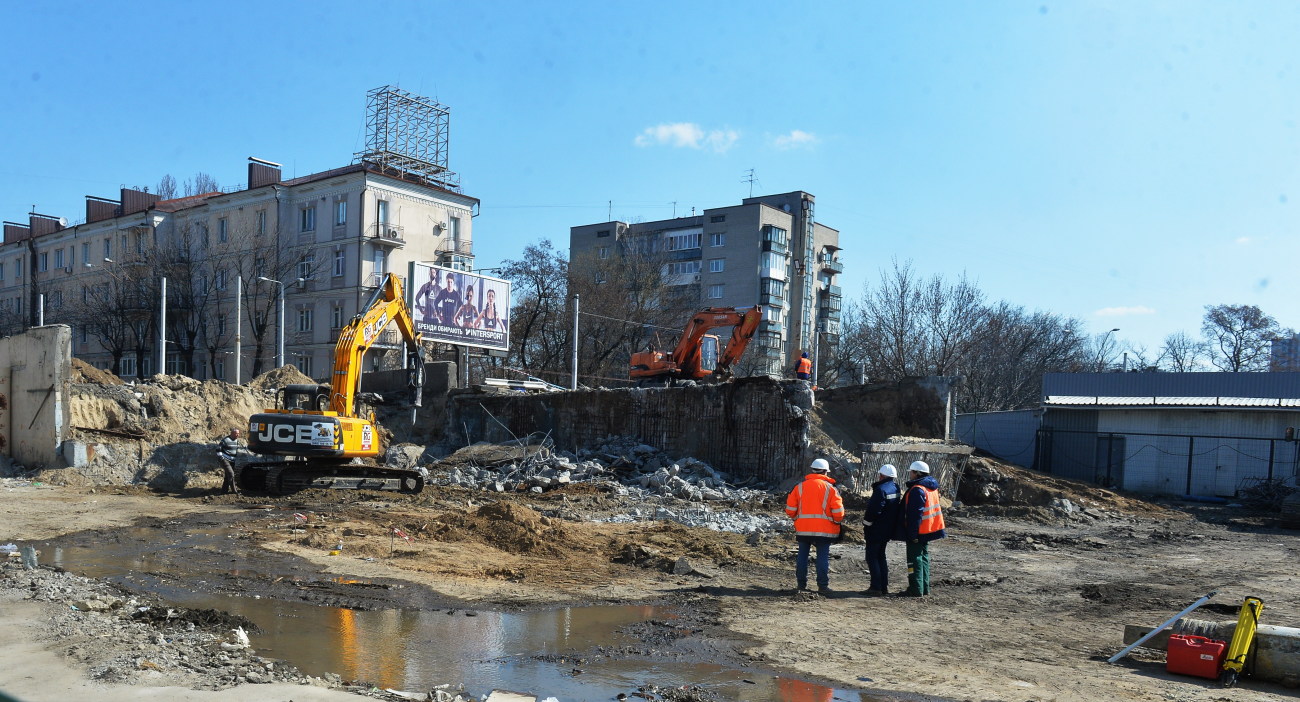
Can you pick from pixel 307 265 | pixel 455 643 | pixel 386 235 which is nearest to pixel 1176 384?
pixel 455 643

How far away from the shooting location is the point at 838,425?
82.3 feet

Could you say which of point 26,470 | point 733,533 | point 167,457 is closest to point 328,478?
point 167,457

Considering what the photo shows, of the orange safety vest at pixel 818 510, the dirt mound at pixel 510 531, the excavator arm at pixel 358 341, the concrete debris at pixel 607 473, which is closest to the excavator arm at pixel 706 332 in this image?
the concrete debris at pixel 607 473

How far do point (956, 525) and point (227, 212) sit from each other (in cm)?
4487

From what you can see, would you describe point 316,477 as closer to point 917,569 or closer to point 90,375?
point 90,375

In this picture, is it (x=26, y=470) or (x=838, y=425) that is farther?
(x=838, y=425)

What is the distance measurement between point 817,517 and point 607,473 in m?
12.8

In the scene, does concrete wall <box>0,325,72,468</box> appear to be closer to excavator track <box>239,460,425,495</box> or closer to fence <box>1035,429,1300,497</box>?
excavator track <box>239,460,425,495</box>

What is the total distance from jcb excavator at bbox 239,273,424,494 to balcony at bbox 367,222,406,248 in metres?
27.2

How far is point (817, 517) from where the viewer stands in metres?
9.94

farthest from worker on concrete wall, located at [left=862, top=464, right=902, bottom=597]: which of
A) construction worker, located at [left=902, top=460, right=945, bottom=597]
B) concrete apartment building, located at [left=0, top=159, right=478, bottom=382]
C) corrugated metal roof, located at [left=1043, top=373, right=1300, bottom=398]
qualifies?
concrete apartment building, located at [left=0, top=159, right=478, bottom=382]

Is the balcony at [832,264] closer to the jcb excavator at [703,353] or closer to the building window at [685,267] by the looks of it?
the building window at [685,267]

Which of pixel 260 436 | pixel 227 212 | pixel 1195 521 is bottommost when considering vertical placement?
pixel 1195 521

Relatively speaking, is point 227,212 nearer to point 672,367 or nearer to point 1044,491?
point 672,367
